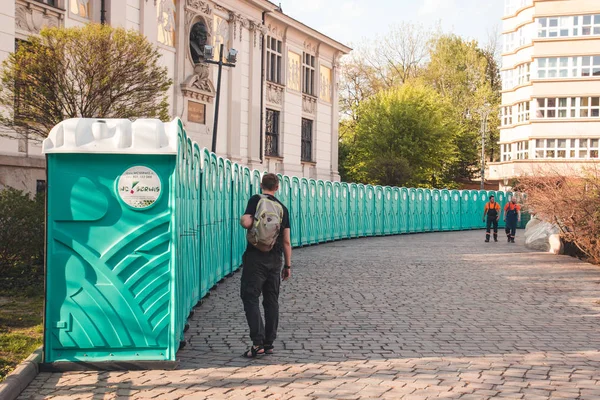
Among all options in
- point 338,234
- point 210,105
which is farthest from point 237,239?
point 210,105

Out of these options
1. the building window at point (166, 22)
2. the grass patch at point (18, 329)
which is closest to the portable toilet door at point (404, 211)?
the building window at point (166, 22)

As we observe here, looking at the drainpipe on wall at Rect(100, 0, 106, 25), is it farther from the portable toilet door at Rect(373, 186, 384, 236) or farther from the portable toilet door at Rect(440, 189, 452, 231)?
the portable toilet door at Rect(440, 189, 452, 231)

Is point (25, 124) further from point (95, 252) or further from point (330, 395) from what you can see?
point (330, 395)

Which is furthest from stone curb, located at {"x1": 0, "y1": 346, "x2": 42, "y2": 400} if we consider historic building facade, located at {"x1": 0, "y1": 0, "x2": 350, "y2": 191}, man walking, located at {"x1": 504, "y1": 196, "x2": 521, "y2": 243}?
man walking, located at {"x1": 504, "y1": 196, "x2": 521, "y2": 243}

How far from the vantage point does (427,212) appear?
39625 mm

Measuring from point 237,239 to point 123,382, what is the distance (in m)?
10.3

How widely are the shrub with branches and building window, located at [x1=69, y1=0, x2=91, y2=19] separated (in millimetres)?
13314

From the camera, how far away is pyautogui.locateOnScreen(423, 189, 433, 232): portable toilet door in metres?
39.3

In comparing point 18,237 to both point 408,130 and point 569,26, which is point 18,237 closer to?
point 408,130

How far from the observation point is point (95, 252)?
24.8ft

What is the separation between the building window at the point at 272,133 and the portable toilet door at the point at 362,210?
6952mm

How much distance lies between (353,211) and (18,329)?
23211mm

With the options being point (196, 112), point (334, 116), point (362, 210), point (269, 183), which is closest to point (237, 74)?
point (196, 112)

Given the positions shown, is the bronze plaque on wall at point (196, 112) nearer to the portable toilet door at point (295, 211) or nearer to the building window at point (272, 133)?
the building window at point (272, 133)
